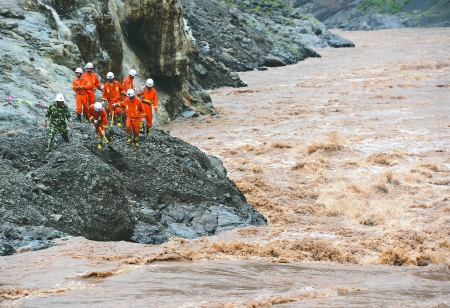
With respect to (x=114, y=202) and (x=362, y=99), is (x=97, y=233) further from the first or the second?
(x=362, y=99)

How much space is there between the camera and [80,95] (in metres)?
13.5

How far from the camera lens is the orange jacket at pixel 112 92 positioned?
14.0m

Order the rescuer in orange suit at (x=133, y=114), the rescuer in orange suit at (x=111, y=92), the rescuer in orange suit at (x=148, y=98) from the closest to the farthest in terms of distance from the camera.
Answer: the rescuer in orange suit at (x=133, y=114) → the rescuer in orange suit at (x=148, y=98) → the rescuer in orange suit at (x=111, y=92)

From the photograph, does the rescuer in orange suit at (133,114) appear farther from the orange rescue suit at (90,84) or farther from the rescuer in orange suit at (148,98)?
the orange rescue suit at (90,84)

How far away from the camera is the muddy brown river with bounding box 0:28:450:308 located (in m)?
6.80

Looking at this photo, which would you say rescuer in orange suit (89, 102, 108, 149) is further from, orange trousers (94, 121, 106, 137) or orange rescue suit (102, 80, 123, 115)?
orange rescue suit (102, 80, 123, 115)

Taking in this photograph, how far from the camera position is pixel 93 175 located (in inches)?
391

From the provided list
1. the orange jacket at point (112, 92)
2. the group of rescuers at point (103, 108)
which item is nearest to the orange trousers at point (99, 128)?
the group of rescuers at point (103, 108)

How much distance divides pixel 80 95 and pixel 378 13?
276ft

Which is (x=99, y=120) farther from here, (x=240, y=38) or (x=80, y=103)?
(x=240, y=38)

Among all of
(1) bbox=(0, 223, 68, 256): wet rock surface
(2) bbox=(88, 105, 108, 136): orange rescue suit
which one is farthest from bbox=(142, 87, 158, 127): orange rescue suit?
(1) bbox=(0, 223, 68, 256): wet rock surface

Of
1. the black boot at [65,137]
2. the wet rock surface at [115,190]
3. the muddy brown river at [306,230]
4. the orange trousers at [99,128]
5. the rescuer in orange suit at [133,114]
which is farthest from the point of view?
the rescuer in orange suit at [133,114]

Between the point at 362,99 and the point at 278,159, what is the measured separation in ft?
36.8

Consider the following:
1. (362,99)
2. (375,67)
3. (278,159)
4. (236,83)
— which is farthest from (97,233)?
(375,67)
